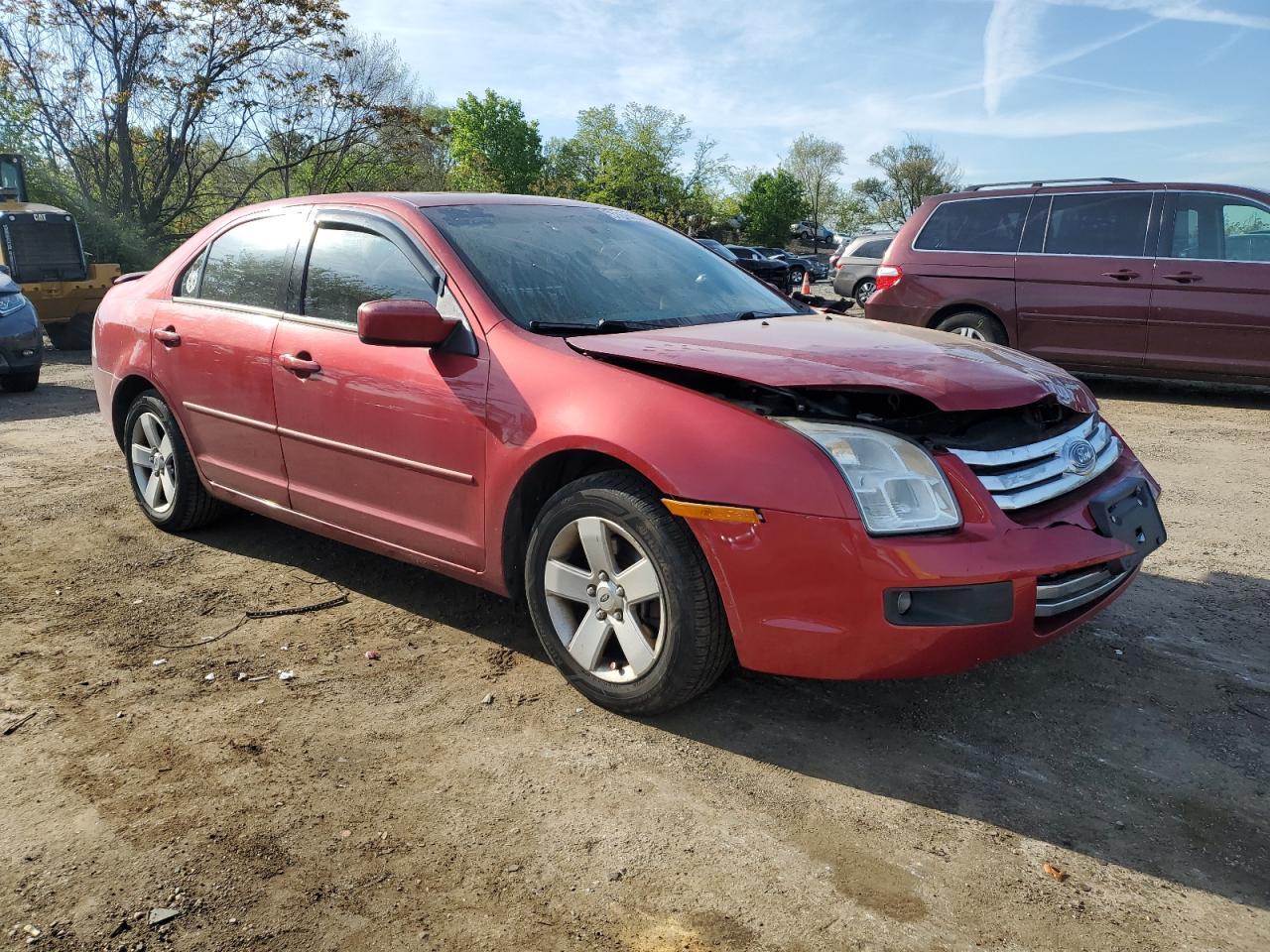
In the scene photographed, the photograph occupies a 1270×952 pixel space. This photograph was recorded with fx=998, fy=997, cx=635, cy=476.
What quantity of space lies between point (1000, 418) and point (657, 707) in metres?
1.34

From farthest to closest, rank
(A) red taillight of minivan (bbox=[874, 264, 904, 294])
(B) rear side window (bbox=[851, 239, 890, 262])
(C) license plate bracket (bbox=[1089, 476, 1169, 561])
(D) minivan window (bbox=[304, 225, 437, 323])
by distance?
(B) rear side window (bbox=[851, 239, 890, 262]), (A) red taillight of minivan (bbox=[874, 264, 904, 294]), (D) minivan window (bbox=[304, 225, 437, 323]), (C) license plate bracket (bbox=[1089, 476, 1169, 561])

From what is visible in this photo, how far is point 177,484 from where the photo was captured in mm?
4777

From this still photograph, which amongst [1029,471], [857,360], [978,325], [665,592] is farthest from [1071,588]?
[978,325]

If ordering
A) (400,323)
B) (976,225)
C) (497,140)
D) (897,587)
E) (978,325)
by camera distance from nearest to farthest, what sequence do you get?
(897,587) < (400,323) < (978,325) < (976,225) < (497,140)

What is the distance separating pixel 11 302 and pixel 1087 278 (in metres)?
10.3

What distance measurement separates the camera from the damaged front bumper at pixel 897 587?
2.60 metres

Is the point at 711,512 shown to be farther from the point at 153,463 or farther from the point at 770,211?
the point at 770,211

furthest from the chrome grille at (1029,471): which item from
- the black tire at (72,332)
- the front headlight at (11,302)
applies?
the black tire at (72,332)

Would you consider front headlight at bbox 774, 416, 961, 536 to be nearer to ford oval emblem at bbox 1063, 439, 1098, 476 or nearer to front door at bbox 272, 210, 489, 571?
ford oval emblem at bbox 1063, 439, 1098, 476

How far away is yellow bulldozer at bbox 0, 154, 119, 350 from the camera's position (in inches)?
574

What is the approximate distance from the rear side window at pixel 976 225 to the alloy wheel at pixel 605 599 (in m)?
7.11

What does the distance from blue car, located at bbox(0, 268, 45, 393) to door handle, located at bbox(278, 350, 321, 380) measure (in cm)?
773

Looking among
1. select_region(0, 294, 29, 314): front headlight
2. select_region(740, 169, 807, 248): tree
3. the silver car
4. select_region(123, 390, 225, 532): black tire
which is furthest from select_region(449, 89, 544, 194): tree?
select_region(123, 390, 225, 532): black tire

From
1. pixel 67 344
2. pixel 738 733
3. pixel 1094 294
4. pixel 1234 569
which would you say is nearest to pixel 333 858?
pixel 738 733
